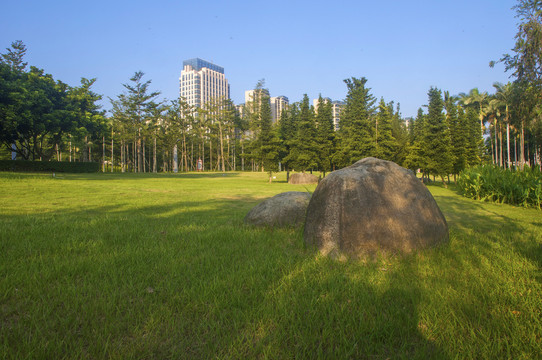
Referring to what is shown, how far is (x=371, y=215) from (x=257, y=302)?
2.41 m

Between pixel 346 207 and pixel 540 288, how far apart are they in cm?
237

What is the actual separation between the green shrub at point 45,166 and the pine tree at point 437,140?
42361mm

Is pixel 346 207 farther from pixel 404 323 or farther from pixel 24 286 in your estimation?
pixel 24 286

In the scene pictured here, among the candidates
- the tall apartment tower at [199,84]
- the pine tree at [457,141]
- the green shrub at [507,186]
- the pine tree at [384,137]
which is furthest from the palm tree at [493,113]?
the tall apartment tower at [199,84]

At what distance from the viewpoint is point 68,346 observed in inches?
87.4

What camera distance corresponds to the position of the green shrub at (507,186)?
12.0 metres

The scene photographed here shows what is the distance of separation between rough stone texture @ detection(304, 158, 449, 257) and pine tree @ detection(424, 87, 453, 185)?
24786 mm

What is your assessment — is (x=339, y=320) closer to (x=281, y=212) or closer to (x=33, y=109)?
(x=281, y=212)


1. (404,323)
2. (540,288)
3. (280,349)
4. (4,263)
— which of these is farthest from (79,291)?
(540,288)

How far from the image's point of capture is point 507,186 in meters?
13.2

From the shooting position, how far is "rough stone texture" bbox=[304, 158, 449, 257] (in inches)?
172

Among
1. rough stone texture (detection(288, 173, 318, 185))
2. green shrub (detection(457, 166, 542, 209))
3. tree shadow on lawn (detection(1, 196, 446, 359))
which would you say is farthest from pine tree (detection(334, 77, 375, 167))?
tree shadow on lawn (detection(1, 196, 446, 359))

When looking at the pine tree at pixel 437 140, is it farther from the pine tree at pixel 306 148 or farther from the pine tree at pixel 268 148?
the pine tree at pixel 268 148

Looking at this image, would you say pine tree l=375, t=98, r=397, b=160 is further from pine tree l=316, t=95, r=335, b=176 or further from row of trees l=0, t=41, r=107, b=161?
row of trees l=0, t=41, r=107, b=161
